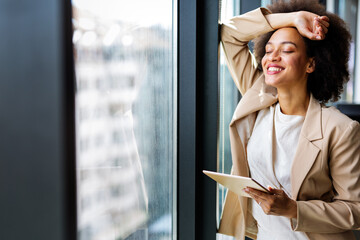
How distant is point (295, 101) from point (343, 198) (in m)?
0.41

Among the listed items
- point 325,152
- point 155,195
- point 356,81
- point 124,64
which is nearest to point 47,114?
point 124,64

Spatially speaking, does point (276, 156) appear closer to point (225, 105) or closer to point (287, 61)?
point (287, 61)

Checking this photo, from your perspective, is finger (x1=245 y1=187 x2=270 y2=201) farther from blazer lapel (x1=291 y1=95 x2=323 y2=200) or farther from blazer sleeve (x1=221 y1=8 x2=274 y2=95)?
blazer sleeve (x1=221 y1=8 x2=274 y2=95)

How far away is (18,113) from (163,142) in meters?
0.98

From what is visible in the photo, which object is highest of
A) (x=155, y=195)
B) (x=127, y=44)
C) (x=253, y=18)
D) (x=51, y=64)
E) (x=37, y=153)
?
(x=253, y=18)

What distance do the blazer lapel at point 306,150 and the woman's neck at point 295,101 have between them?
0.18 feet

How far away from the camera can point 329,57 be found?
1.28 metres

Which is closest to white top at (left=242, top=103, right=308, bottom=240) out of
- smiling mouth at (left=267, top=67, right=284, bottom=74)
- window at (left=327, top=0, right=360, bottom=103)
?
smiling mouth at (left=267, top=67, right=284, bottom=74)

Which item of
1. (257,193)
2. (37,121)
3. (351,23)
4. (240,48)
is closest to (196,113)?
(240,48)

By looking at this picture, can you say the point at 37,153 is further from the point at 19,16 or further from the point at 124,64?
the point at 124,64

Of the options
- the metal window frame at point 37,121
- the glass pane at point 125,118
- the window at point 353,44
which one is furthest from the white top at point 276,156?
the window at point 353,44

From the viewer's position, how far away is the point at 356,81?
4.01 metres

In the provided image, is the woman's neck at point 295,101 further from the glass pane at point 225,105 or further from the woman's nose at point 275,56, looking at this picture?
the glass pane at point 225,105

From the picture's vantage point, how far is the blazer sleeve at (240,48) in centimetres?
142
